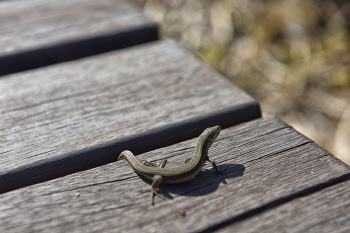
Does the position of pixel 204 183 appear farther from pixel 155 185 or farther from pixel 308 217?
pixel 308 217

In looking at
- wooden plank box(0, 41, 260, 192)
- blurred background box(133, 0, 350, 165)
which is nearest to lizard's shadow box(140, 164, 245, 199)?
wooden plank box(0, 41, 260, 192)

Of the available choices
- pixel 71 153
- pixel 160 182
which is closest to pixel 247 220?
pixel 160 182

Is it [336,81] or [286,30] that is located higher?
[286,30]

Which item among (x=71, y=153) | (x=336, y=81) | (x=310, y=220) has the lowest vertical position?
(x=336, y=81)

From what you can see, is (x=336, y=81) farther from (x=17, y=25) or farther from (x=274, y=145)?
(x=17, y=25)

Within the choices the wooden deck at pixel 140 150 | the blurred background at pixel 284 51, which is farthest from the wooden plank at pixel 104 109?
the blurred background at pixel 284 51

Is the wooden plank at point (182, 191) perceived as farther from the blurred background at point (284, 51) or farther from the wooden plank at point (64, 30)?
the blurred background at point (284, 51)

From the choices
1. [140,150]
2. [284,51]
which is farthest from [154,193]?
[284,51]
